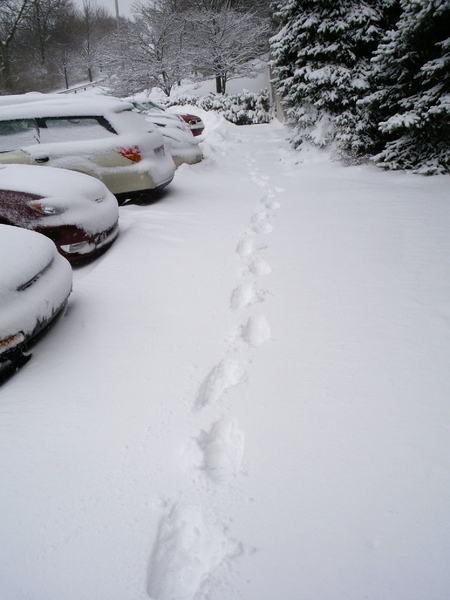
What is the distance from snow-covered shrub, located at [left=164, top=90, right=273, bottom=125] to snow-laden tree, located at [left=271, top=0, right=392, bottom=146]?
33.9 ft

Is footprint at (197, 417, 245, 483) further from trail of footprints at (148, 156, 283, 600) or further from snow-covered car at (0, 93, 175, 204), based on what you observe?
snow-covered car at (0, 93, 175, 204)

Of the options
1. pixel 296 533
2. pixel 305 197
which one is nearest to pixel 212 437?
pixel 296 533

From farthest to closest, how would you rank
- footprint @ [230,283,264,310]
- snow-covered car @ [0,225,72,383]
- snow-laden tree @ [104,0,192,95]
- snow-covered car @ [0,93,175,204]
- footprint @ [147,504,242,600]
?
snow-laden tree @ [104,0,192,95]
snow-covered car @ [0,93,175,204]
footprint @ [230,283,264,310]
snow-covered car @ [0,225,72,383]
footprint @ [147,504,242,600]

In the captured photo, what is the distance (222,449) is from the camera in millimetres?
1848

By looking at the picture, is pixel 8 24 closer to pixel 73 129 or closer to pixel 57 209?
pixel 73 129

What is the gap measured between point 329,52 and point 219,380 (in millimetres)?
8300

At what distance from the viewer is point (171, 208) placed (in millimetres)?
5711

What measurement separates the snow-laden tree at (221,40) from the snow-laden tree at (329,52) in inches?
695

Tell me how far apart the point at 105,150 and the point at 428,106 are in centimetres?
513

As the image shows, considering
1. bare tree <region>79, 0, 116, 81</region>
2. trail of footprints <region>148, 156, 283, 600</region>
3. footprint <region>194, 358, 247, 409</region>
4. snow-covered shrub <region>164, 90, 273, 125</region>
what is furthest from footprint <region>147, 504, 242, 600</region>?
bare tree <region>79, 0, 116, 81</region>

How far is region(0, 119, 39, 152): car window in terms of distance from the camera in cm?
532

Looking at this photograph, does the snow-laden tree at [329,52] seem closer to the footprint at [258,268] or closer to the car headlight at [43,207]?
the footprint at [258,268]

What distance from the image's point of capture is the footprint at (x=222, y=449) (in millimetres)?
1735

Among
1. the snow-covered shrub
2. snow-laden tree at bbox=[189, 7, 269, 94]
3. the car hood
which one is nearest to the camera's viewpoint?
the car hood
